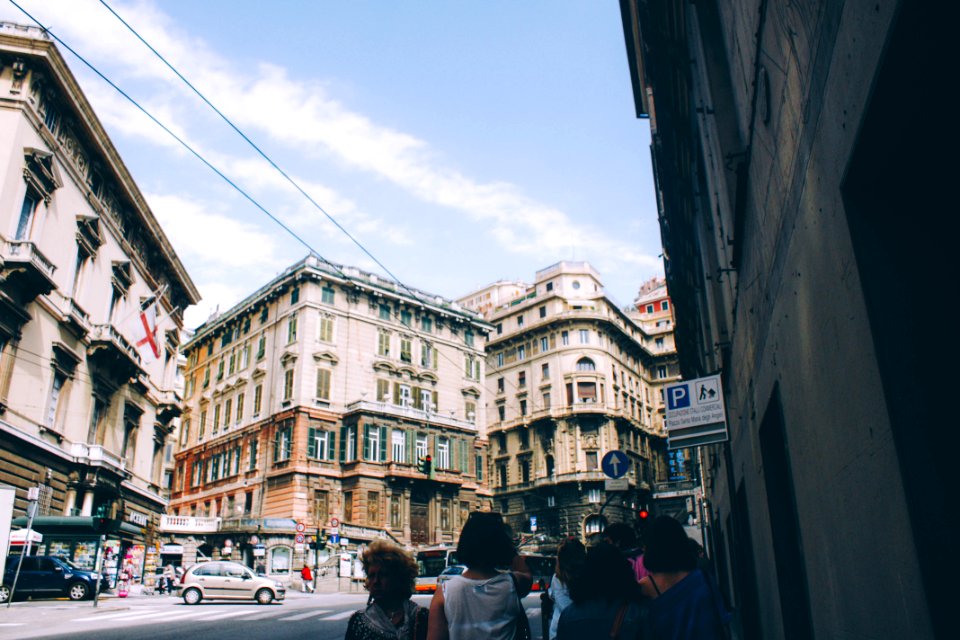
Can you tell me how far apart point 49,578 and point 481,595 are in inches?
899

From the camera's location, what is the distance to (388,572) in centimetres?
391

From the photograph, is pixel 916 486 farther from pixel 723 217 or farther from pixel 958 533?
pixel 723 217

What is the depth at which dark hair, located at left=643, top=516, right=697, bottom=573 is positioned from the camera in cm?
407

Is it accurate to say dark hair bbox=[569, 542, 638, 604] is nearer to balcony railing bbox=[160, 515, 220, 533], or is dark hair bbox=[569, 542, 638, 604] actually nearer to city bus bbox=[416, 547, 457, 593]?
city bus bbox=[416, 547, 457, 593]

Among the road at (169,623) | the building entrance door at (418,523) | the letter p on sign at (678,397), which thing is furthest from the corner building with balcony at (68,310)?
the letter p on sign at (678,397)

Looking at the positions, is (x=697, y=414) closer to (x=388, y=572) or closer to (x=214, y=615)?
(x=388, y=572)

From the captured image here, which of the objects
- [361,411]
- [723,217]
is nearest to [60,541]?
[361,411]

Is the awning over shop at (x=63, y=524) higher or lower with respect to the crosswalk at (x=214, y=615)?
higher

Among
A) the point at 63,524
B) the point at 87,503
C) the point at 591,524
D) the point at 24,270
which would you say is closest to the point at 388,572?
the point at 24,270

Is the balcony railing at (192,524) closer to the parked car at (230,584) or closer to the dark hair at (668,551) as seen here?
the parked car at (230,584)

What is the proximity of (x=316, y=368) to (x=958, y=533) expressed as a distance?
43387mm

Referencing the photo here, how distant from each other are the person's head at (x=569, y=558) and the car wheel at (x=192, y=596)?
→ 66.6 feet

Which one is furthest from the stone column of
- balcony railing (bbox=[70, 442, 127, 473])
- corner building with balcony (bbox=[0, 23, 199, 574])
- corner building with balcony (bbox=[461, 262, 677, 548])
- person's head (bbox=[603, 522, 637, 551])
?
corner building with balcony (bbox=[461, 262, 677, 548])

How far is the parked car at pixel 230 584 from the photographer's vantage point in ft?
73.8
